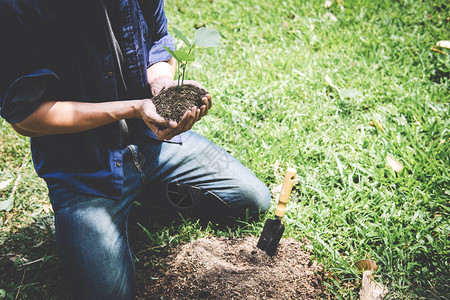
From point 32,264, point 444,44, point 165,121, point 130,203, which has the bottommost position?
point 32,264

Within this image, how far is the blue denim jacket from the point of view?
1.38 metres

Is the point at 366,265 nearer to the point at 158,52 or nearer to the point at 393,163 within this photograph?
the point at 393,163

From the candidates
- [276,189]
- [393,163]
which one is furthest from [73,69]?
[393,163]

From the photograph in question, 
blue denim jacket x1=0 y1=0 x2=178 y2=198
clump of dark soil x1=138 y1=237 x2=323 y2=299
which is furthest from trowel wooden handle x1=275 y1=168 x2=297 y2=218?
blue denim jacket x1=0 y1=0 x2=178 y2=198

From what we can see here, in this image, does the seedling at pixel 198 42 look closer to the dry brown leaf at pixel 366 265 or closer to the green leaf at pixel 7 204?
the dry brown leaf at pixel 366 265

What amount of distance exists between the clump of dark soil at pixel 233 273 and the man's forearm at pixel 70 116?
3.06ft

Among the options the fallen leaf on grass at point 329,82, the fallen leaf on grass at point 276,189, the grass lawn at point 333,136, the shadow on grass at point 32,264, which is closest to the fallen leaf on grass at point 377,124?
the grass lawn at point 333,136

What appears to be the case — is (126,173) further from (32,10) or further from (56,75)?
(32,10)

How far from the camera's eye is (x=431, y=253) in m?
1.98

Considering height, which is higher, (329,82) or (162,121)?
(162,121)

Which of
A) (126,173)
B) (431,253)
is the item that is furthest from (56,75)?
(431,253)

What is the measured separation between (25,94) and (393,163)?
7.90 feet

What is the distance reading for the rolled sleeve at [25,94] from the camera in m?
1.41

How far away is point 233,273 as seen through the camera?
5.97 feet
